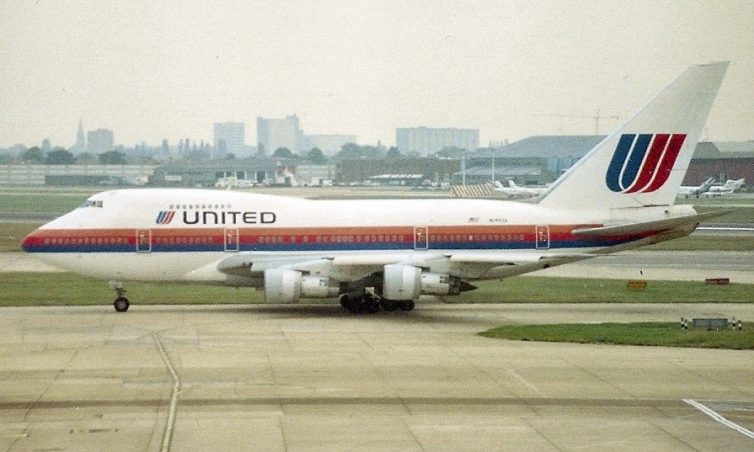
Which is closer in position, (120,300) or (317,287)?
(317,287)

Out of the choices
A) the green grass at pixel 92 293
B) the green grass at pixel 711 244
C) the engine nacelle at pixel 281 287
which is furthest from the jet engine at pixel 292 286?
the green grass at pixel 711 244

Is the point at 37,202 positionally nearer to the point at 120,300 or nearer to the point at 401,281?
the point at 120,300

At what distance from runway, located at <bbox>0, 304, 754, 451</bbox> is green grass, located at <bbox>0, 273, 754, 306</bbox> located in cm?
684

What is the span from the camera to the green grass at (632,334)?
34.2 m

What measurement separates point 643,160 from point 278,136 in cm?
11773

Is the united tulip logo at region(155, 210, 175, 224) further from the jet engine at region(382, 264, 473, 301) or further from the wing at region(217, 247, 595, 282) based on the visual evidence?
the jet engine at region(382, 264, 473, 301)

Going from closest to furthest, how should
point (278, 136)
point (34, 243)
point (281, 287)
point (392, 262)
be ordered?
point (281, 287)
point (392, 262)
point (34, 243)
point (278, 136)

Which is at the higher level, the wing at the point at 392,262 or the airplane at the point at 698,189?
the airplane at the point at 698,189

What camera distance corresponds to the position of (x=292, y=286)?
42094 mm

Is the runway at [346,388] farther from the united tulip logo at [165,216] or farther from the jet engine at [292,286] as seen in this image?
the united tulip logo at [165,216]

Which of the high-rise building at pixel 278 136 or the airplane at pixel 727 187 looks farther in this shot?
the high-rise building at pixel 278 136

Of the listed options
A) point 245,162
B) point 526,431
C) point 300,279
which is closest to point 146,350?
point 300,279

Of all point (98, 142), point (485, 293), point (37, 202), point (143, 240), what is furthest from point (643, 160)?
point (98, 142)

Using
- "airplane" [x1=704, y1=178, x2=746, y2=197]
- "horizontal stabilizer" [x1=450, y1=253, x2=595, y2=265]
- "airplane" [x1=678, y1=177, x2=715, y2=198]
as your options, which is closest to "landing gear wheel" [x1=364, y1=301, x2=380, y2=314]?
"horizontal stabilizer" [x1=450, y1=253, x2=595, y2=265]
